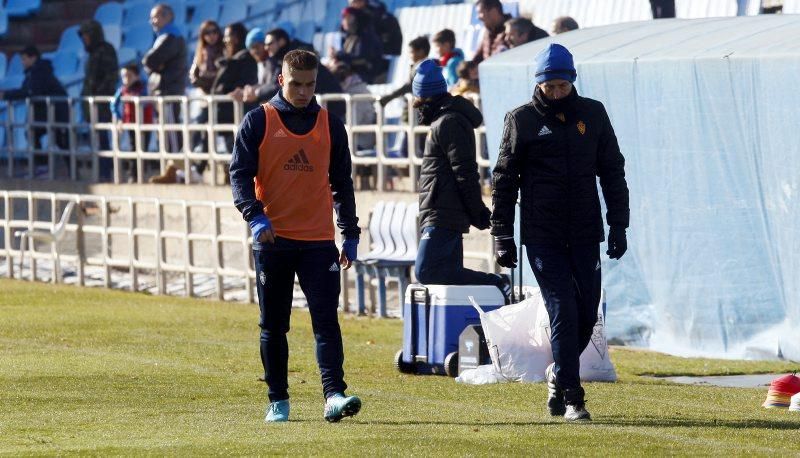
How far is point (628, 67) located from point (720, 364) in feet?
8.42

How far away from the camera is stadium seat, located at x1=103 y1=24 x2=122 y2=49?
105 ft

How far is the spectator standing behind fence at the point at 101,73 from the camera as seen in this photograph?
2645 cm

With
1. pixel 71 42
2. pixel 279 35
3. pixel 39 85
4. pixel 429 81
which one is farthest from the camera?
pixel 71 42

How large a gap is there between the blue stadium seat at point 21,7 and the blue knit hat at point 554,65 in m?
24.2

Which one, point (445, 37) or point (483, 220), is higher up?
point (445, 37)

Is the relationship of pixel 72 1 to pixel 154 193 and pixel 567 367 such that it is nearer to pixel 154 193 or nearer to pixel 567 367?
pixel 154 193

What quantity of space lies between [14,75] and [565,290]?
23224 millimetres

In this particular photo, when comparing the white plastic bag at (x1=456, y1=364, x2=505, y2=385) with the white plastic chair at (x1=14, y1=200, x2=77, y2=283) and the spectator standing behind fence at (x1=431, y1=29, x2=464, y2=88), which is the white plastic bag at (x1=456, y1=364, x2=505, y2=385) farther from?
the white plastic chair at (x1=14, y1=200, x2=77, y2=283)

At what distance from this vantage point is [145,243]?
82.0ft

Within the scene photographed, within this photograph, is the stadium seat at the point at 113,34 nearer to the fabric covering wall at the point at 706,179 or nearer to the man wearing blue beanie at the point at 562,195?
the fabric covering wall at the point at 706,179

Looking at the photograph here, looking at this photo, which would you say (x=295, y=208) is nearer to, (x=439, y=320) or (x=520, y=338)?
(x=520, y=338)

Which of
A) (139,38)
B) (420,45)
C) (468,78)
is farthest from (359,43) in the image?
(139,38)

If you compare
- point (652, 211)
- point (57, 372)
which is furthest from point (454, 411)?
point (652, 211)

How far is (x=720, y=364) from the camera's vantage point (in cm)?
1409
